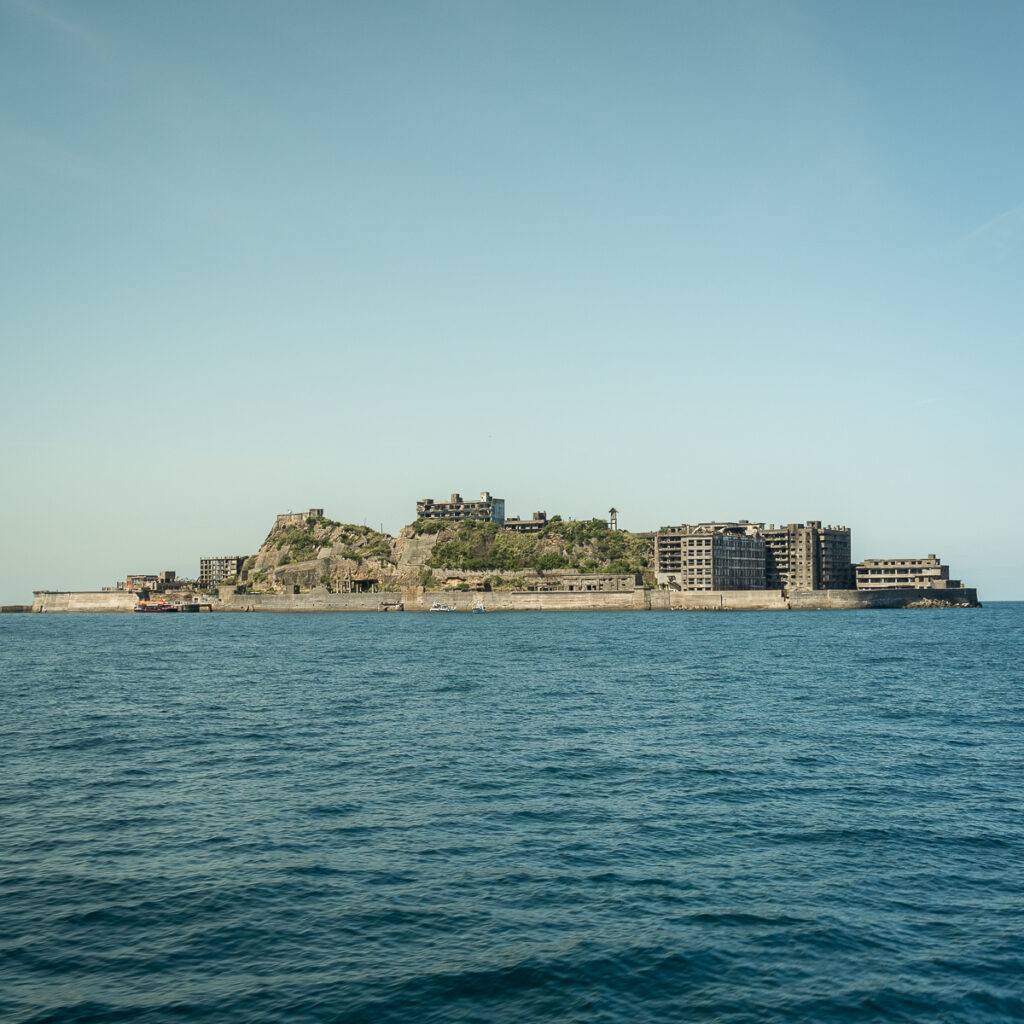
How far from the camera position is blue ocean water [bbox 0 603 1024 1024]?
56.6 ft

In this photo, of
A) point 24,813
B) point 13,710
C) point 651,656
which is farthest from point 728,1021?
point 651,656

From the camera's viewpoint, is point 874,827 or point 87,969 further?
point 874,827

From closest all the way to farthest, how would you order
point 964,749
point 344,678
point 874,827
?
point 874,827 < point 964,749 < point 344,678

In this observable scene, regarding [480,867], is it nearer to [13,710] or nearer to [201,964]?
[201,964]

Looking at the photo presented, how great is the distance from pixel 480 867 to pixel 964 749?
84.8ft

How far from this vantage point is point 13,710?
53.7 m

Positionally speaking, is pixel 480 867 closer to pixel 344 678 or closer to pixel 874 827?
pixel 874 827

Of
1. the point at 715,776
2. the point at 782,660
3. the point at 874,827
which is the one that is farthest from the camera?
the point at 782,660

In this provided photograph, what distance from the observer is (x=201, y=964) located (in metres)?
18.3

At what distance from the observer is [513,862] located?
2425 cm

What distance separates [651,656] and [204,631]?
101906mm

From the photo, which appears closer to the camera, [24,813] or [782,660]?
[24,813]

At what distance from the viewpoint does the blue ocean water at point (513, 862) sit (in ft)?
56.6

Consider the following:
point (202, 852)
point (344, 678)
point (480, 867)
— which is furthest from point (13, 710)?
point (480, 867)
